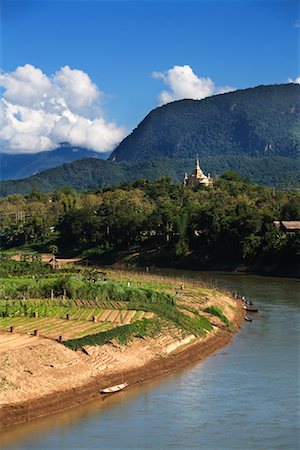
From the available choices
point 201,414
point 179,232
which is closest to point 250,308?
point 201,414

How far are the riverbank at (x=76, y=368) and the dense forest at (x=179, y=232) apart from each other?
99.0 feet

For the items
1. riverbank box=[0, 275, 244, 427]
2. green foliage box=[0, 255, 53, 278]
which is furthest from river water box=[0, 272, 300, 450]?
green foliage box=[0, 255, 53, 278]

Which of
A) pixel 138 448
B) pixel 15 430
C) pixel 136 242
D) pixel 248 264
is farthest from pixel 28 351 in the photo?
pixel 136 242

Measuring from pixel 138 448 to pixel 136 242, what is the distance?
2144 inches

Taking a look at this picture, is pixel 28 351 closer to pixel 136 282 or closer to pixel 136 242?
pixel 136 282

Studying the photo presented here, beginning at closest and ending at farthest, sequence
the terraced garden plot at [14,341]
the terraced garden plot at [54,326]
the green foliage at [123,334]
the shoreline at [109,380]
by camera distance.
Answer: the shoreline at [109,380] → the terraced garden plot at [14,341] → the green foliage at [123,334] → the terraced garden plot at [54,326]

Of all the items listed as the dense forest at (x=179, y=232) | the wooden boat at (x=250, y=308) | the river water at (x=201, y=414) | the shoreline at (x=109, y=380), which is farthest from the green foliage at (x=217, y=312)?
the dense forest at (x=179, y=232)

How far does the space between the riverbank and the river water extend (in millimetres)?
580

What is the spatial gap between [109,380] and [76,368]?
1157 millimetres

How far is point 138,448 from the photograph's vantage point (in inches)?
682

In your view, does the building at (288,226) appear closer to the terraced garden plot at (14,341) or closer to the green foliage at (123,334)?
the green foliage at (123,334)

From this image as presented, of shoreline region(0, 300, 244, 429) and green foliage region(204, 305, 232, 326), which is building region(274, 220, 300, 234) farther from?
shoreline region(0, 300, 244, 429)

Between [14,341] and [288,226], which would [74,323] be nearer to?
[14,341]

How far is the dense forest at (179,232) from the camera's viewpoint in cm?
5919
